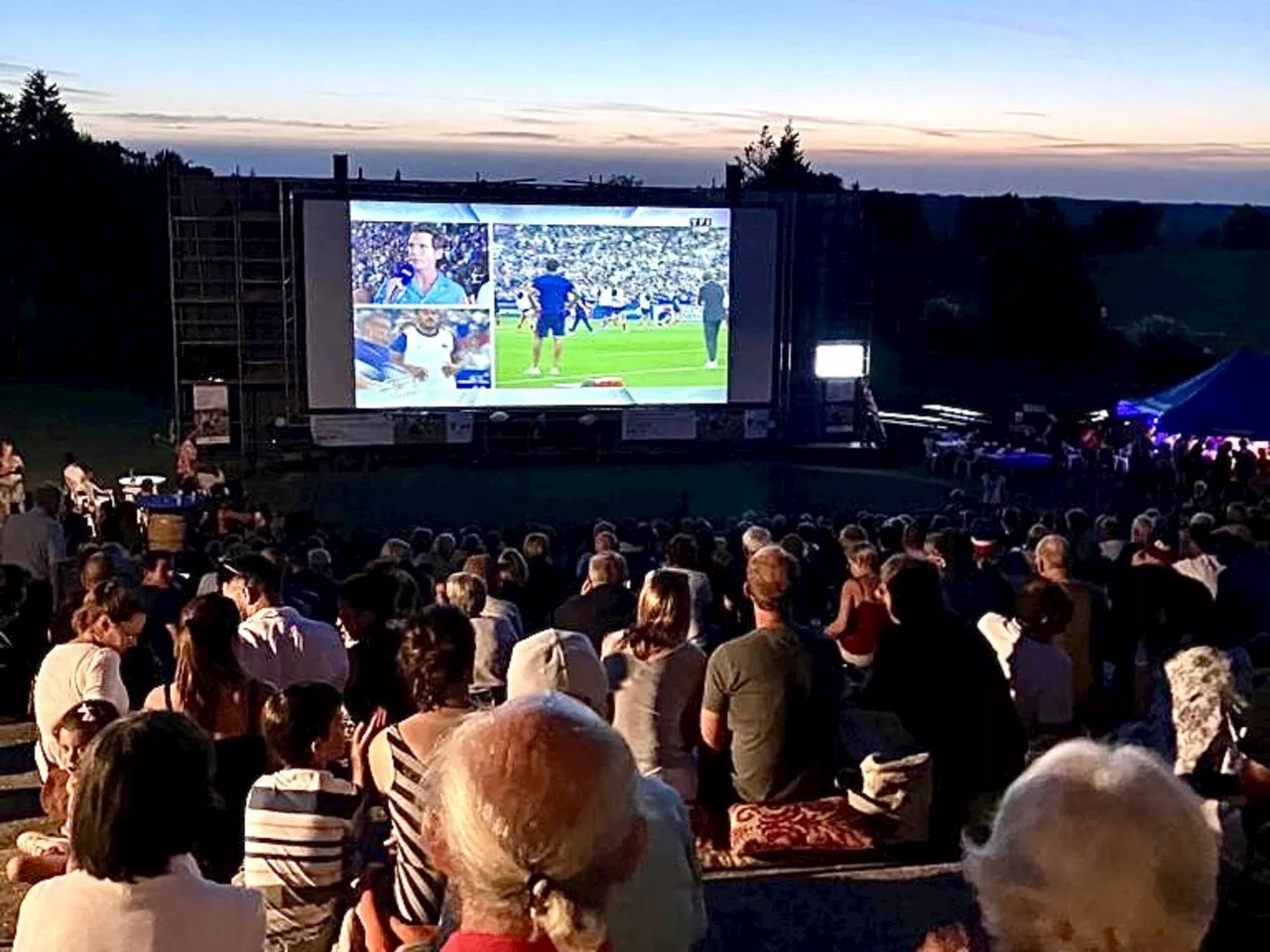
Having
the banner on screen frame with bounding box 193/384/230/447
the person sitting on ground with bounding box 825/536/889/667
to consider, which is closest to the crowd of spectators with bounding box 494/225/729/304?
the banner on screen frame with bounding box 193/384/230/447

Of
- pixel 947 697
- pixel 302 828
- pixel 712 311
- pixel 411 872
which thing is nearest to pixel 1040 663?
pixel 947 697

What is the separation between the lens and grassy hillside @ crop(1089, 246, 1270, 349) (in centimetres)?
4050

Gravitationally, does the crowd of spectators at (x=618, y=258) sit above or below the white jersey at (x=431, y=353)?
above

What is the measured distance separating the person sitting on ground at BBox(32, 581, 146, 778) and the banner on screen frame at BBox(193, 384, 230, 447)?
47.1ft

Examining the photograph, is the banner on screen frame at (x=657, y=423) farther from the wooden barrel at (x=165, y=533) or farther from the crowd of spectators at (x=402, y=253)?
the wooden barrel at (x=165, y=533)

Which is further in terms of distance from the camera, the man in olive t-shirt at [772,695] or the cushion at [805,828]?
the cushion at [805,828]

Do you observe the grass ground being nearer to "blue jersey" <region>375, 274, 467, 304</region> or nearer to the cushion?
"blue jersey" <region>375, 274, 467, 304</region>

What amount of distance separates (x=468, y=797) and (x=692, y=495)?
16152mm

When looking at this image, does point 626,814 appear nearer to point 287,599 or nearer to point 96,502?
point 287,599

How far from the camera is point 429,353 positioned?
1805 centimetres

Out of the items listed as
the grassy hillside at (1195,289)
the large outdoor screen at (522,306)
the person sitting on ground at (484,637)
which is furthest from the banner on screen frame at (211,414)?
the grassy hillside at (1195,289)

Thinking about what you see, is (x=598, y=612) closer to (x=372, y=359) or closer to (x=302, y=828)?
(x=302, y=828)

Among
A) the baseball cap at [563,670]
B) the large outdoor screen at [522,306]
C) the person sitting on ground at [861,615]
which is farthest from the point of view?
the large outdoor screen at [522,306]

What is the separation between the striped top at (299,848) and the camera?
3.11m
